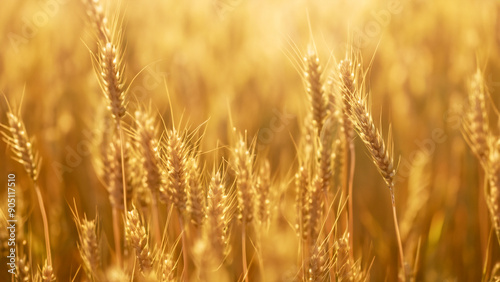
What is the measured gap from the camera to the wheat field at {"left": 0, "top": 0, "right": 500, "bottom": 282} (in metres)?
0.96

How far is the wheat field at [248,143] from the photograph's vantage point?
3.16 ft

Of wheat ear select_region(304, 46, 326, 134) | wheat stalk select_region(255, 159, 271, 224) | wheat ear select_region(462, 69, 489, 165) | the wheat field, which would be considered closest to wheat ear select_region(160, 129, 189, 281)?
the wheat field

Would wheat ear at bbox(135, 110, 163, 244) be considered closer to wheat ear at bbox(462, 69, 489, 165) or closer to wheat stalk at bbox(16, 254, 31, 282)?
wheat stalk at bbox(16, 254, 31, 282)

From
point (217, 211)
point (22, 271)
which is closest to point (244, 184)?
point (217, 211)

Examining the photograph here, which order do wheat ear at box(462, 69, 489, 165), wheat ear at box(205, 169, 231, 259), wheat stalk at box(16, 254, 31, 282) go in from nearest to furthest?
wheat ear at box(205, 169, 231, 259) < wheat stalk at box(16, 254, 31, 282) < wheat ear at box(462, 69, 489, 165)

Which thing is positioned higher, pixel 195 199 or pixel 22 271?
pixel 195 199

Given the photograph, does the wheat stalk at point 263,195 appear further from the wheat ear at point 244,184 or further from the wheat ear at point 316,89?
the wheat ear at point 316,89

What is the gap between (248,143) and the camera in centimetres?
168

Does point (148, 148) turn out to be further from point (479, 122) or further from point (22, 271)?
point (479, 122)

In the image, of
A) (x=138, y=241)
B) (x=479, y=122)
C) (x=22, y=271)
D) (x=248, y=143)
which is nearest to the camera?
(x=138, y=241)

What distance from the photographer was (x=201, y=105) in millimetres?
1830

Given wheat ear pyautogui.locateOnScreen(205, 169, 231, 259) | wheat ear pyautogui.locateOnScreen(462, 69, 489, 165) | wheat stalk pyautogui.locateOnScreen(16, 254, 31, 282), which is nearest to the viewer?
wheat ear pyautogui.locateOnScreen(205, 169, 231, 259)

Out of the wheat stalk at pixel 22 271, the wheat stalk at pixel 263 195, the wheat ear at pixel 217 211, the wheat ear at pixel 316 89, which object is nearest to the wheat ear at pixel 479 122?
the wheat ear at pixel 316 89

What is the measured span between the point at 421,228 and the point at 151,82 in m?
1.01
